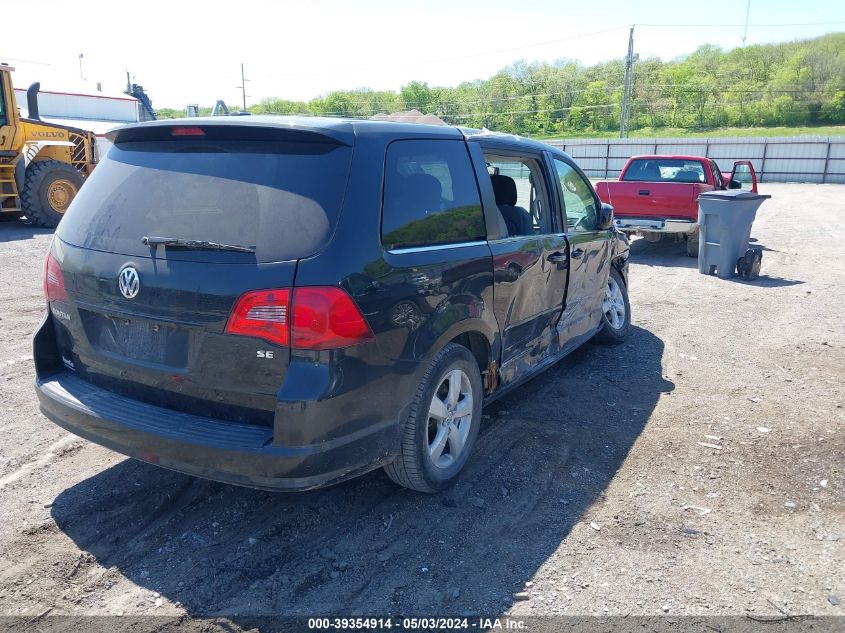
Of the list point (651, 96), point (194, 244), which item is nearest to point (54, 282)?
point (194, 244)

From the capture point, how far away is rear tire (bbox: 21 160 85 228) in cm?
1352

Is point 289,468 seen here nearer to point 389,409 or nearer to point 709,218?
point 389,409

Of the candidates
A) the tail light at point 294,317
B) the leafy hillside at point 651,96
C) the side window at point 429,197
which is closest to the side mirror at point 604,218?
the side window at point 429,197

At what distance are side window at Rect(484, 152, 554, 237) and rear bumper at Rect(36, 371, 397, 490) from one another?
2081mm

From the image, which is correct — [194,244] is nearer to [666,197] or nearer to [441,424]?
[441,424]

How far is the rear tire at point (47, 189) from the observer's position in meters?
13.5

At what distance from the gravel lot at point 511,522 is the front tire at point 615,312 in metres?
0.82

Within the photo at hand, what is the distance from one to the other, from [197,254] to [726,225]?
9.40 m

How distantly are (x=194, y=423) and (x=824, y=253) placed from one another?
42.6 ft

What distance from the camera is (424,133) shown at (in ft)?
11.9

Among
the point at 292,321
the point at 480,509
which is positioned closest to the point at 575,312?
the point at 480,509

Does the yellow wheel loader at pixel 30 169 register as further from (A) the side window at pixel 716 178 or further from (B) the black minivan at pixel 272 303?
(A) the side window at pixel 716 178

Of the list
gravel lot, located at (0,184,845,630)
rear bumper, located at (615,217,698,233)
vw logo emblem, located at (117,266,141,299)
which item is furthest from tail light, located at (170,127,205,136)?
rear bumper, located at (615,217,698,233)

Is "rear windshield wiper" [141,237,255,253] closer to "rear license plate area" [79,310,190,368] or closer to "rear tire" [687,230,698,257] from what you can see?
"rear license plate area" [79,310,190,368]
